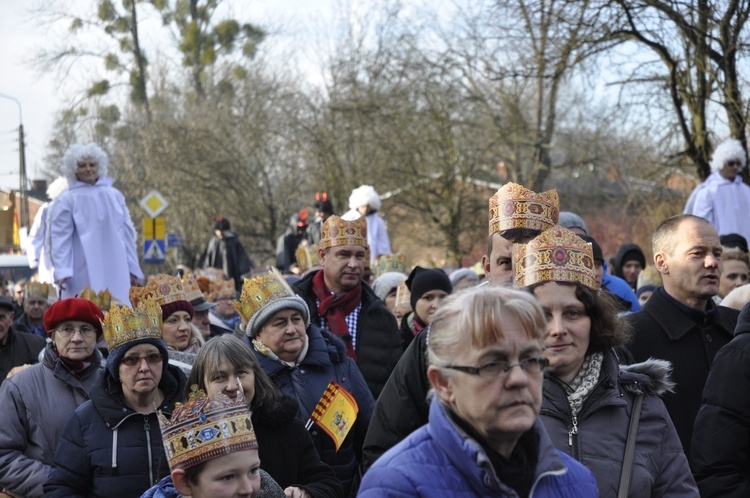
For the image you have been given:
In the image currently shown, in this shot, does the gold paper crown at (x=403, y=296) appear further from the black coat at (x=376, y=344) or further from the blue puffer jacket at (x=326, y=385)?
the blue puffer jacket at (x=326, y=385)

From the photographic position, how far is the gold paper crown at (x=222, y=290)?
13180 mm

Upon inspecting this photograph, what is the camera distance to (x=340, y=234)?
8828mm

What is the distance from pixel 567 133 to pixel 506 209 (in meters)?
30.2

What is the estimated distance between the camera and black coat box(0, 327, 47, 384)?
10.5 metres

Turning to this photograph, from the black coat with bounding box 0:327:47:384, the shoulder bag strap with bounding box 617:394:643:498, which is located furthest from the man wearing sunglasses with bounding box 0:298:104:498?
the shoulder bag strap with bounding box 617:394:643:498

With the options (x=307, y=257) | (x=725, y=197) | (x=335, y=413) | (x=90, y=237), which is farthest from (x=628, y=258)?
(x=335, y=413)

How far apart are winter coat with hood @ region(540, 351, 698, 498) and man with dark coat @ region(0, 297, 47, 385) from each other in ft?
24.1

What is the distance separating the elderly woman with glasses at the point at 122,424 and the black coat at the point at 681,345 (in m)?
2.54

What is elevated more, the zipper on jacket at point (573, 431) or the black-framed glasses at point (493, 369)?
the black-framed glasses at point (493, 369)

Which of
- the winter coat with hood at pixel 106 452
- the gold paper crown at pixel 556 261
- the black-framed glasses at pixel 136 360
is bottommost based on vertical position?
the winter coat with hood at pixel 106 452

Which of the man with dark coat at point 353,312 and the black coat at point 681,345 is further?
the man with dark coat at point 353,312

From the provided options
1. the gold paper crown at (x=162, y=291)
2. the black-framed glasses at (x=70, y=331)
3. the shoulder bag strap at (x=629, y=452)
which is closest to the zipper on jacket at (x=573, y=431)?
the shoulder bag strap at (x=629, y=452)

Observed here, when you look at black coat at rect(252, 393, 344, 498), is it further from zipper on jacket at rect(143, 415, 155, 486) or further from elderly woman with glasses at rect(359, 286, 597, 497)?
elderly woman with glasses at rect(359, 286, 597, 497)

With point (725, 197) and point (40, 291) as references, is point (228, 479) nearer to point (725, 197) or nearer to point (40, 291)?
point (40, 291)
